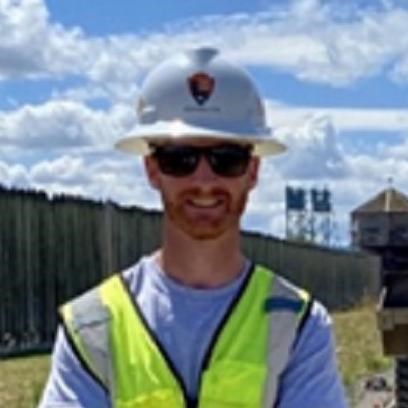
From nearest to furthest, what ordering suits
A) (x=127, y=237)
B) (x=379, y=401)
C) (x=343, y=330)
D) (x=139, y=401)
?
1. (x=139, y=401)
2. (x=379, y=401)
3. (x=127, y=237)
4. (x=343, y=330)

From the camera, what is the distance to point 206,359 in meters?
3.31

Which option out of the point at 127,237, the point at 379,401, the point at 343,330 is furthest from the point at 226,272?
the point at 343,330

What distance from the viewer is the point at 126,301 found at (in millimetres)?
3369

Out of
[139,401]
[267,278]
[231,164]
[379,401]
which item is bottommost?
[379,401]

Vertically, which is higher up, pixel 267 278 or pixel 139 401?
pixel 267 278

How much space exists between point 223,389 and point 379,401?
37.2 ft

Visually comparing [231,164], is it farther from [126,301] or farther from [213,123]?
[126,301]

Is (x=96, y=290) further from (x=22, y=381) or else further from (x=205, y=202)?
(x=22, y=381)

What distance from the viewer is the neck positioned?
336 cm

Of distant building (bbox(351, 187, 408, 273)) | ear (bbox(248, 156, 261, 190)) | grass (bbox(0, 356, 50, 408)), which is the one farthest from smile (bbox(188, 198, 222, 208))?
grass (bbox(0, 356, 50, 408))

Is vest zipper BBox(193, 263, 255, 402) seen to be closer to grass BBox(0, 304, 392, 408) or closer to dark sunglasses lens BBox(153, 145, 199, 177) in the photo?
dark sunglasses lens BBox(153, 145, 199, 177)

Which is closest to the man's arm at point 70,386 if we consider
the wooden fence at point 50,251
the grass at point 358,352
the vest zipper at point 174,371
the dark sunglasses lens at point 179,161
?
the vest zipper at point 174,371

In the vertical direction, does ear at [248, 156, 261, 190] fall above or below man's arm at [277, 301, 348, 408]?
above

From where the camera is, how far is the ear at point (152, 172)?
3.43m
